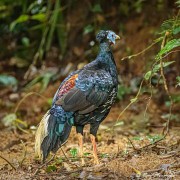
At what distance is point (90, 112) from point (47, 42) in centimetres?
524

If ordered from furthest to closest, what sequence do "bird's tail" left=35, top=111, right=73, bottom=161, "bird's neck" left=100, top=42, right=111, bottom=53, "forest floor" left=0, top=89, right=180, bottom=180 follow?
1. "bird's neck" left=100, top=42, right=111, bottom=53
2. "bird's tail" left=35, top=111, right=73, bottom=161
3. "forest floor" left=0, top=89, right=180, bottom=180

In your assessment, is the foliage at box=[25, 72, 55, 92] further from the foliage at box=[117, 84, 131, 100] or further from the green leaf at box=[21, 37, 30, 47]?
the foliage at box=[117, 84, 131, 100]

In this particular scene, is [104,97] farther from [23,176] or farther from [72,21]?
[72,21]

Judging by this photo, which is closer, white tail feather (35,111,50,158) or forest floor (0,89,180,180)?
forest floor (0,89,180,180)

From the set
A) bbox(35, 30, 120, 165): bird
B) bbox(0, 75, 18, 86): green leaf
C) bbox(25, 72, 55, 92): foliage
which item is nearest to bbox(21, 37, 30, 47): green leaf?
bbox(0, 75, 18, 86): green leaf

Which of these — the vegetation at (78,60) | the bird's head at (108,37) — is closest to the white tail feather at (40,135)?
the bird's head at (108,37)

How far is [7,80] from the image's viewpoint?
29.8ft

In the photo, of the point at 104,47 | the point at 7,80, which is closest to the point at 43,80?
the point at 7,80

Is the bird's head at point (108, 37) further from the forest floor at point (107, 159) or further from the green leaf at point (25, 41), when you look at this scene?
the green leaf at point (25, 41)

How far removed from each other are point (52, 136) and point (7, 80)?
16.1 ft

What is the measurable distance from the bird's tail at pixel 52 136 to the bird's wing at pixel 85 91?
0.52 feet

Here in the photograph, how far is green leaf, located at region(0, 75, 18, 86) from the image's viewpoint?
906 cm

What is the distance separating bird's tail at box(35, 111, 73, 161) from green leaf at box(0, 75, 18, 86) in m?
4.75

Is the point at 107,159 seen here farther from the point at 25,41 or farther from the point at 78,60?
the point at 25,41
